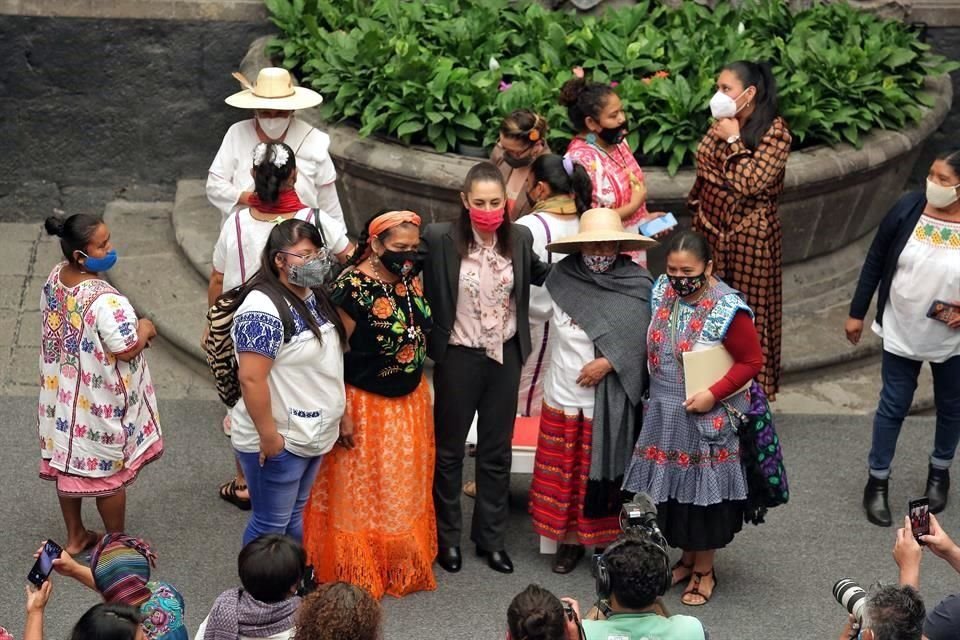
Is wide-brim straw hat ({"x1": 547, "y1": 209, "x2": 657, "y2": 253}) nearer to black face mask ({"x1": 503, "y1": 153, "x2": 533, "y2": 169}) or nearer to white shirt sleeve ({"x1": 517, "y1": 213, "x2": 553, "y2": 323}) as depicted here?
white shirt sleeve ({"x1": 517, "y1": 213, "x2": 553, "y2": 323})

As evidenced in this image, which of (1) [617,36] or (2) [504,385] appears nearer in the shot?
(2) [504,385]

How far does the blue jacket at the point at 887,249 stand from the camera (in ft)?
21.4

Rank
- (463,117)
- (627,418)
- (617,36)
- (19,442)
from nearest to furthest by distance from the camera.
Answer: (627,418)
(19,442)
(463,117)
(617,36)

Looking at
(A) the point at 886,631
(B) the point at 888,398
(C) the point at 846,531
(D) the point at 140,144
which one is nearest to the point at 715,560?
(C) the point at 846,531

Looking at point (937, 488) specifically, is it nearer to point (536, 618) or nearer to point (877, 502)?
point (877, 502)

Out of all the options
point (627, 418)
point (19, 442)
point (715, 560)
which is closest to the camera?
point (627, 418)

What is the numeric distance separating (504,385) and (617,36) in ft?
12.3

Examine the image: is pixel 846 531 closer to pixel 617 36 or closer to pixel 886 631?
pixel 886 631

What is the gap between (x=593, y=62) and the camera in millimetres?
8883

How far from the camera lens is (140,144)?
389 inches

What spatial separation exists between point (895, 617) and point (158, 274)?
5.74 m

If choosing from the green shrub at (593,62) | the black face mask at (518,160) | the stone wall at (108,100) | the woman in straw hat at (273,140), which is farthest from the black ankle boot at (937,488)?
the stone wall at (108,100)

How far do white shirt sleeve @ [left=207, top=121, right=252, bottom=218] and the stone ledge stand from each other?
2968 mm

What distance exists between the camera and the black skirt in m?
6.04
